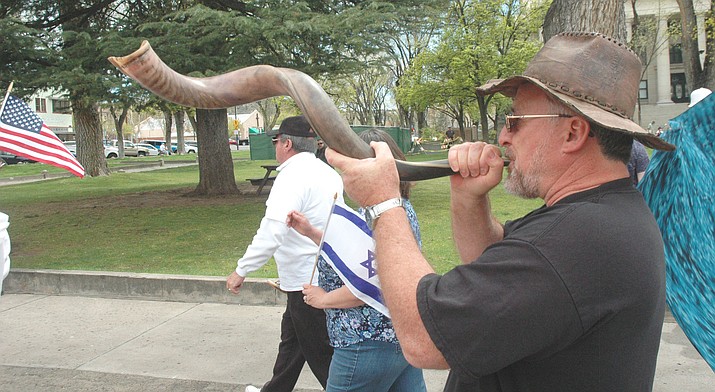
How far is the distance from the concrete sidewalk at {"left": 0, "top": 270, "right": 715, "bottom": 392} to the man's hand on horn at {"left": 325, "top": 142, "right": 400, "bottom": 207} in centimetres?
344

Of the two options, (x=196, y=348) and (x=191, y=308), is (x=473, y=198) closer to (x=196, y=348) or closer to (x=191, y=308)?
(x=196, y=348)

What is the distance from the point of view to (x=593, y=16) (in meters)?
6.71

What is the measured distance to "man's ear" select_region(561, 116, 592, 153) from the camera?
165 centimetres

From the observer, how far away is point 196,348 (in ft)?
19.0

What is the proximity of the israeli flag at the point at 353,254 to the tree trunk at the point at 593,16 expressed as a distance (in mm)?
4665

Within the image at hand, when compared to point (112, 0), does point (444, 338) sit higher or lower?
lower

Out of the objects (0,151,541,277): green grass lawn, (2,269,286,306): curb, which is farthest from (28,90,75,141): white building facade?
(2,269,286,306): curb

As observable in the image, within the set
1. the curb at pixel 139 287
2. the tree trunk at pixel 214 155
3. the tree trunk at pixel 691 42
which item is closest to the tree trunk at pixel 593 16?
the curb at pixel 139 287

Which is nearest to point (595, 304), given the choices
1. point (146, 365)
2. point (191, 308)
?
point (146, 365)

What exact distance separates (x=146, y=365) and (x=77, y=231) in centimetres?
682

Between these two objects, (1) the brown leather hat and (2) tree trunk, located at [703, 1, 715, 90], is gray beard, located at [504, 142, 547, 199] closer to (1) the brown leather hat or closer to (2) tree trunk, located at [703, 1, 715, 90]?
(1) the brown leather hat

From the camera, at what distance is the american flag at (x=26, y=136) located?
616 cm

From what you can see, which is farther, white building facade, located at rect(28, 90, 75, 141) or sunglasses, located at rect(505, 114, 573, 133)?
white building facade, located at rect(28, 90, 75, 141)

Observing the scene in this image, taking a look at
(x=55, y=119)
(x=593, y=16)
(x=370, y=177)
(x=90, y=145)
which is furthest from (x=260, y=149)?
(x=55, y=119)
